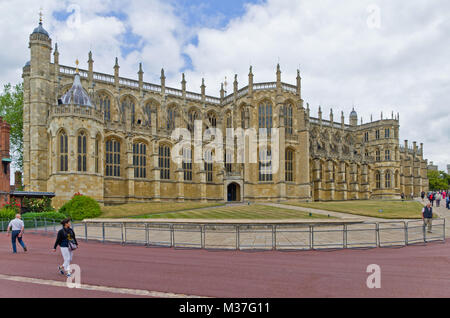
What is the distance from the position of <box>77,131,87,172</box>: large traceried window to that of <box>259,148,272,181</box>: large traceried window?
22.8 meters

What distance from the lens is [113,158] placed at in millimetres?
43156

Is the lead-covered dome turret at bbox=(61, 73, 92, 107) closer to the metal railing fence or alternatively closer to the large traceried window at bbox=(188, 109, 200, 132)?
the large traceried window at bbox=(188, 109, 200, 132)

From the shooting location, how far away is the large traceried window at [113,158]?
4294 centimetres

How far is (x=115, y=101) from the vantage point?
4606 centimetres

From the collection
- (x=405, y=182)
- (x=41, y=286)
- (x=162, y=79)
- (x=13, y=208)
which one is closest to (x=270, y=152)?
(x=162, y=79)

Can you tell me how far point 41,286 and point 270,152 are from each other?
42437 mm

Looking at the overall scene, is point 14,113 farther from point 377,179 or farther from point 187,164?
point 377,179

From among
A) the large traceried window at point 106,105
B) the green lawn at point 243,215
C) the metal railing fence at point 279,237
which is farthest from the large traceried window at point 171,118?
the metal railing fence at point 279,237

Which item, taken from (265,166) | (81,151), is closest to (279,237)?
(81,151)

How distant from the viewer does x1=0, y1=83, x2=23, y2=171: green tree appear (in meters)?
49.9

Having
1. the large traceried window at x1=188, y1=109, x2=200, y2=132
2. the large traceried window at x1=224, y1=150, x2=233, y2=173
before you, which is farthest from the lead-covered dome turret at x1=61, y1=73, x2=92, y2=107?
the large traceried window at x1=224, y1=150, x2=233, y2=173

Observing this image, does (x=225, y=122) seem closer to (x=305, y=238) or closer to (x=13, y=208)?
(x=13, y=208)
